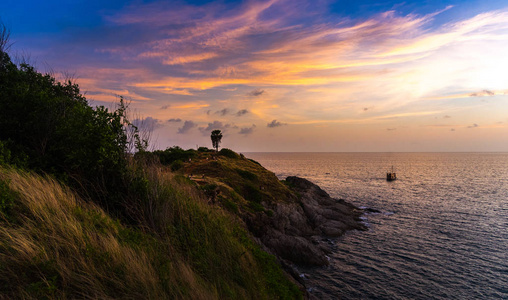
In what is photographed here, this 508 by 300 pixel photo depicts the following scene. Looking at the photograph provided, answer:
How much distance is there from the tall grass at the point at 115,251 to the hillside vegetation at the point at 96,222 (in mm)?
28

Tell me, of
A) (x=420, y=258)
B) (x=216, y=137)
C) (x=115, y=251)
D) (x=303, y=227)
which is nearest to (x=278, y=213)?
(x=303, y=227)

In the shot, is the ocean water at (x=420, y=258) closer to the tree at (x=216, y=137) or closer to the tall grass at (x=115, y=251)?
the tall grass at (x=115, y=251)

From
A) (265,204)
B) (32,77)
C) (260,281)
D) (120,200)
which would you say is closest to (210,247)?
(260,281)

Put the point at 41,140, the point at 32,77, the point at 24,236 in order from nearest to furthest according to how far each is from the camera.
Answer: the point at 24,236 → the point at 41,140 → the point at 32,77

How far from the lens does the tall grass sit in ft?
16.5

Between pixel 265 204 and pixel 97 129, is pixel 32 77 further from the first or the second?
pixel 265 204

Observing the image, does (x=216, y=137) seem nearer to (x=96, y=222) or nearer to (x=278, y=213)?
(x=278, y=213)

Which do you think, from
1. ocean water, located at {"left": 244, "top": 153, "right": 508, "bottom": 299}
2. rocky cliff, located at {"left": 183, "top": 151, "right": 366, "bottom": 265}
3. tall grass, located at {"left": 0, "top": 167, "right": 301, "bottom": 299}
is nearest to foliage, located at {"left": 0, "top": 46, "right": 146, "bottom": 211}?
tall grass, located at {"left": 0, "top": 167, "right": 301, "bottom": 299}

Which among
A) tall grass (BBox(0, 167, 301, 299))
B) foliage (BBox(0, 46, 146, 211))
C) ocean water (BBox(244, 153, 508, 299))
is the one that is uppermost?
foliage (BBox(0, 46, 146, 211))

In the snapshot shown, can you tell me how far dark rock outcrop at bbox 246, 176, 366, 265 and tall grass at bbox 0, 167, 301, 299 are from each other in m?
12.0

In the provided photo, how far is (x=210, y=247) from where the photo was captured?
349 inches

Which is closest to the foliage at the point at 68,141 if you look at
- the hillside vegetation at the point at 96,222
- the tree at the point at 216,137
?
the hillside vegetation at the point at 96,222

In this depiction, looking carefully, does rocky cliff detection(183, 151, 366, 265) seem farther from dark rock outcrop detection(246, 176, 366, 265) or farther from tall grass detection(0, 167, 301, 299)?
tall grass detection(0, 167, 301, 299)

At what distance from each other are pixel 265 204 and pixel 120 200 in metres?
18.8
